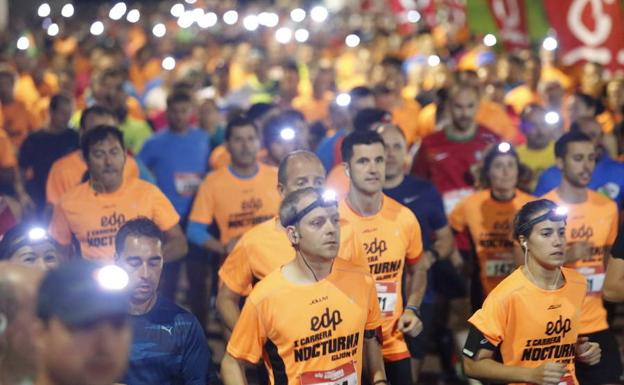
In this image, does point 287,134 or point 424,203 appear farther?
point 287,134

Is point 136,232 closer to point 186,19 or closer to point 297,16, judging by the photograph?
point 186,19

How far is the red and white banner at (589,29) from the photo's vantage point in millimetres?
10297

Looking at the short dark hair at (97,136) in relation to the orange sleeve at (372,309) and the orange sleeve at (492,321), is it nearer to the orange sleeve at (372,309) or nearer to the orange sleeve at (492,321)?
the orange sleeve at (372,309)

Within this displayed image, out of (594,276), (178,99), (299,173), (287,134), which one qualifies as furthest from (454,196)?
(299,173)

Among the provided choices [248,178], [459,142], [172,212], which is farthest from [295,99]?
[172,212]

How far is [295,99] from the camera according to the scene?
14445mm

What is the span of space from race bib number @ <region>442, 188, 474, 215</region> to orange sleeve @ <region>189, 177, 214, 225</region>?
2.01 meters

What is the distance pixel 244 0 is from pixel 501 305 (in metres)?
31.9

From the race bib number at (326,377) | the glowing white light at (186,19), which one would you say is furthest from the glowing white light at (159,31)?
the race bib number at (326,377)

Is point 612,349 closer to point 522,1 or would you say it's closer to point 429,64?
point 522,1

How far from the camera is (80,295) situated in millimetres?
3480

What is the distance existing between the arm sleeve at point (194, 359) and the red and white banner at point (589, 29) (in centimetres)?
558

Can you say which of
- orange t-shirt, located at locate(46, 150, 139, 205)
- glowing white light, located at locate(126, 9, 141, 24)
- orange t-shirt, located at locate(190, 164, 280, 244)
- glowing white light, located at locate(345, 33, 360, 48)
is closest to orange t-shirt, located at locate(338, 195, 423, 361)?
orange t-shirt, located at locate(190, 164, 280, 244)

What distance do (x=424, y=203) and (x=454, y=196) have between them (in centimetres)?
174
